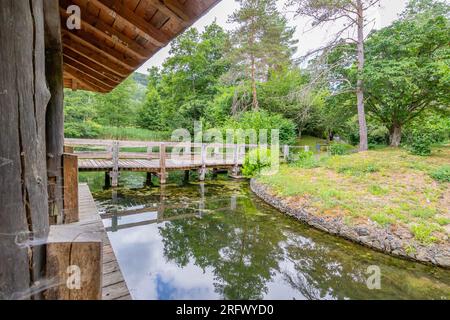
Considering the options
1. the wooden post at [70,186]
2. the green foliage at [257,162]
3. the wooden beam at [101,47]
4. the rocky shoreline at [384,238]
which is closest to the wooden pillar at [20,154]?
the wooden post at [70,186]

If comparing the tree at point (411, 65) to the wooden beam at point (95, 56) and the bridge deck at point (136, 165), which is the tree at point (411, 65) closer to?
the bridge deck at point (136, 165)

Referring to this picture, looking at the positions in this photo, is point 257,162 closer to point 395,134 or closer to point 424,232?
point 424,232

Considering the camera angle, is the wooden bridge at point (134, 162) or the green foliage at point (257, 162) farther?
the green foliage at point (257, 162)

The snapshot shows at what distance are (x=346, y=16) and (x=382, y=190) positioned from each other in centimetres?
855

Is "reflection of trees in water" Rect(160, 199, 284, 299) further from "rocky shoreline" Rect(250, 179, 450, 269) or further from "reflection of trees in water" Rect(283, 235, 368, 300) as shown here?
"rocky shoreline" Rect(250, 179, 450, 269)

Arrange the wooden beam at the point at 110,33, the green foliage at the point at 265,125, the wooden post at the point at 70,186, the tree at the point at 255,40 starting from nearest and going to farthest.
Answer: the wooden beam at the point at 110,33 → the wooden post at the point at 70,186 → the green foliage at the point at 265,125 → the tree at the point at 255,40

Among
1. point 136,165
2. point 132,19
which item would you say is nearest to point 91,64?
point 132,19

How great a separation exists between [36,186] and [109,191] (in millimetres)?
6847

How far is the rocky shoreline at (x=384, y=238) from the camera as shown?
11.2 feet

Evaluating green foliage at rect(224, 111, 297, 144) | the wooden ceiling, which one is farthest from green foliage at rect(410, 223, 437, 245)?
green foliage at rect(224, 111, 297, 144)

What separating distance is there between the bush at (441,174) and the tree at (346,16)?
4.82 meters

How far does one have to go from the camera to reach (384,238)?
12.6 feet

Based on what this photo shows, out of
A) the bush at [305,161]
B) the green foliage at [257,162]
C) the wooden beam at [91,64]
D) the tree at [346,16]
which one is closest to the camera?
the wooden beam at [91,64]

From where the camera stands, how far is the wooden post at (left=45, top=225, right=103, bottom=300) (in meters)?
0.84
